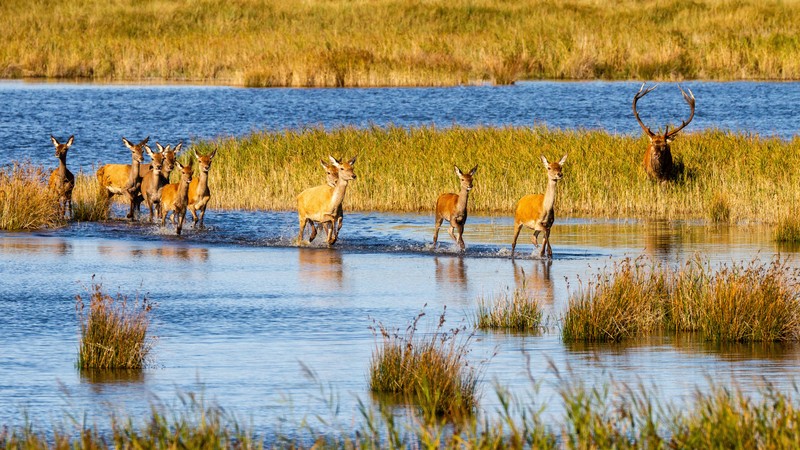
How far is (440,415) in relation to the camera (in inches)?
397

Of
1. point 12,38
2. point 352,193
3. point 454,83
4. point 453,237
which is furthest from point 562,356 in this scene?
point 12,38

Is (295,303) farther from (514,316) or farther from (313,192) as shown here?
(313,192)

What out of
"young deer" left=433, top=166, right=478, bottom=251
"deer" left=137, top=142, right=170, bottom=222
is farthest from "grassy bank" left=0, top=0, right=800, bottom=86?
"young deer" left=433, top=166, right=478, bottom=251

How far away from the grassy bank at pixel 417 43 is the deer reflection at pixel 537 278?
33.6 m

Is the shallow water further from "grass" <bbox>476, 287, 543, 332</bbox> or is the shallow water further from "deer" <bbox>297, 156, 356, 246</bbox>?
"deer" <bbox>297, 156, 356, 246</bbox>

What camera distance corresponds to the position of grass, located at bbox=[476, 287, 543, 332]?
1374 centimetres

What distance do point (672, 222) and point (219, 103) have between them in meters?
25.7

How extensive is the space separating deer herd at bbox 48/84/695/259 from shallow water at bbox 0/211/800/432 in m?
0.39

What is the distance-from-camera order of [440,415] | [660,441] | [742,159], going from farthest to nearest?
1. [742,159]
2. [440,415]
3. [660,441]

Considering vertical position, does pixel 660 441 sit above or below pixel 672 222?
below

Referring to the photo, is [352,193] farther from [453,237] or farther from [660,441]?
[660,441]

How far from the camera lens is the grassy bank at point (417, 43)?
172ft

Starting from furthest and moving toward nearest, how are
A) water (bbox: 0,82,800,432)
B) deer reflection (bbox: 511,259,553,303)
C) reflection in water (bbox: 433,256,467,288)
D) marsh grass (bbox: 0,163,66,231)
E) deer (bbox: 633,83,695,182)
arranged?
1. deer (bbox: 633,83,695,182)
2. marsh grass (bbox: 0,163,66,231)
3. reflection in water (bbox: 433,256,467,288)
4. deer reflection (bbox: 511,259,553,303)
5. water (bbox: 0,82,800,432)

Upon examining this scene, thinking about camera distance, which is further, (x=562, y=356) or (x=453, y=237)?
(x=453, y=237)
